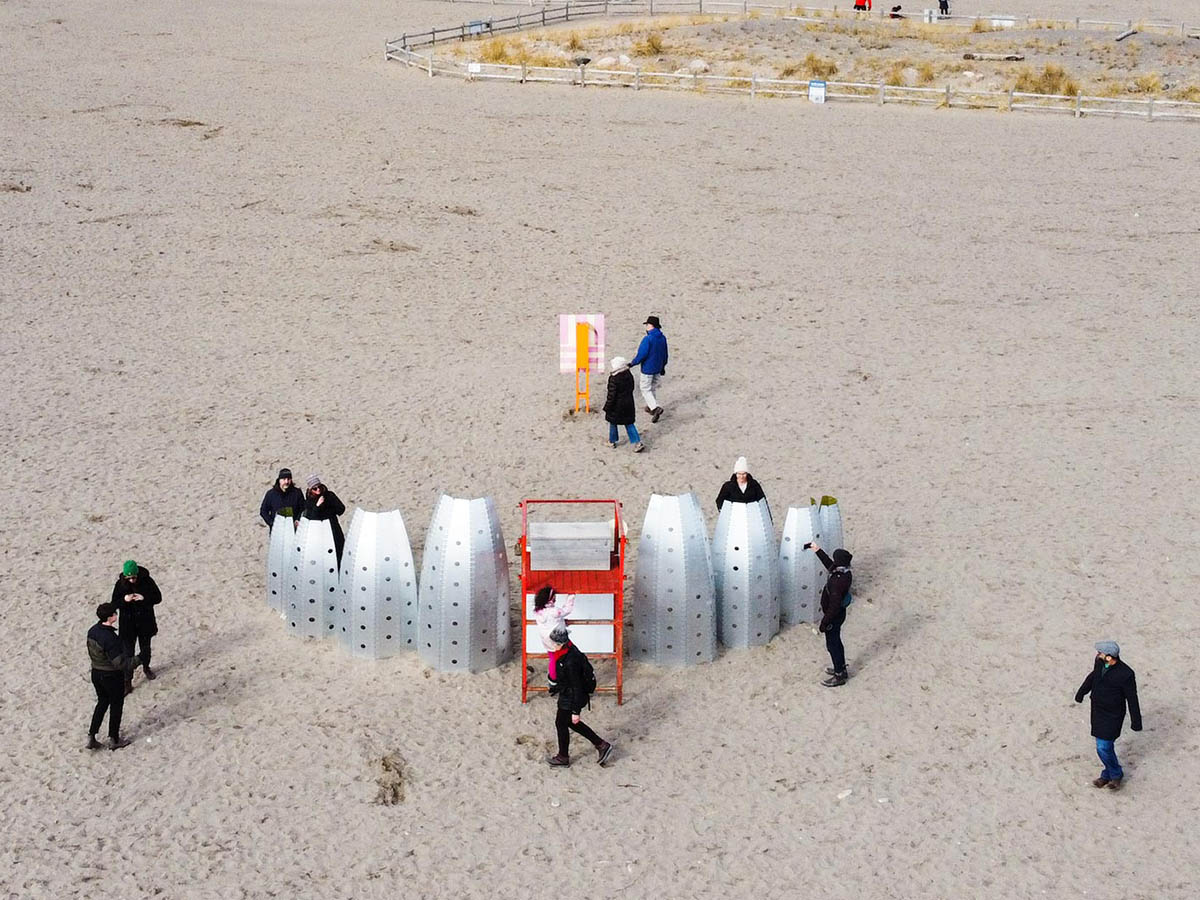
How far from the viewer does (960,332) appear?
20562 millimetres

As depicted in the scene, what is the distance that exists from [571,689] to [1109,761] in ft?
14.2

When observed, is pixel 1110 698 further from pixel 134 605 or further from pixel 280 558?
pixel 134 605

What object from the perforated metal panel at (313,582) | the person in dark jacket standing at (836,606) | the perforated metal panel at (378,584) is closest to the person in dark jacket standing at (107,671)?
the perforated metal panel at (313,582)

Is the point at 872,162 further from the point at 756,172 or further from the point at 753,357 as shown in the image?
the point at 753,357

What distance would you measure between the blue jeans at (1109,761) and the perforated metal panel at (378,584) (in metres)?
6.03

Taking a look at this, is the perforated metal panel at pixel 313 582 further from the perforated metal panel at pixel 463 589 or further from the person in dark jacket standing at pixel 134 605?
the person in dark jacket standing at pixel 134 605

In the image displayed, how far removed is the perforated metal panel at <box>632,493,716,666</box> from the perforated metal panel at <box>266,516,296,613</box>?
11.0 ft

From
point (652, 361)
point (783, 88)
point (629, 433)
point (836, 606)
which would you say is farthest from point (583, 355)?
point (783, 88)

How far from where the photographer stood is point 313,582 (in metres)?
12.7

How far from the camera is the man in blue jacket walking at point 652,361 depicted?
17125mm

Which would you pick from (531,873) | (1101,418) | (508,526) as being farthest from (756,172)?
(531,873)

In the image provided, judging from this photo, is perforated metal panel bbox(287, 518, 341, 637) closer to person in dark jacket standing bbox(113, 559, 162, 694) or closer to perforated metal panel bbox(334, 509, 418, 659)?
perforated metal panel bbox(334, 509, 418, 659)

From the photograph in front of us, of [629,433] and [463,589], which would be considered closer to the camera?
[463,589]

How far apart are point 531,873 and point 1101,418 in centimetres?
1087
